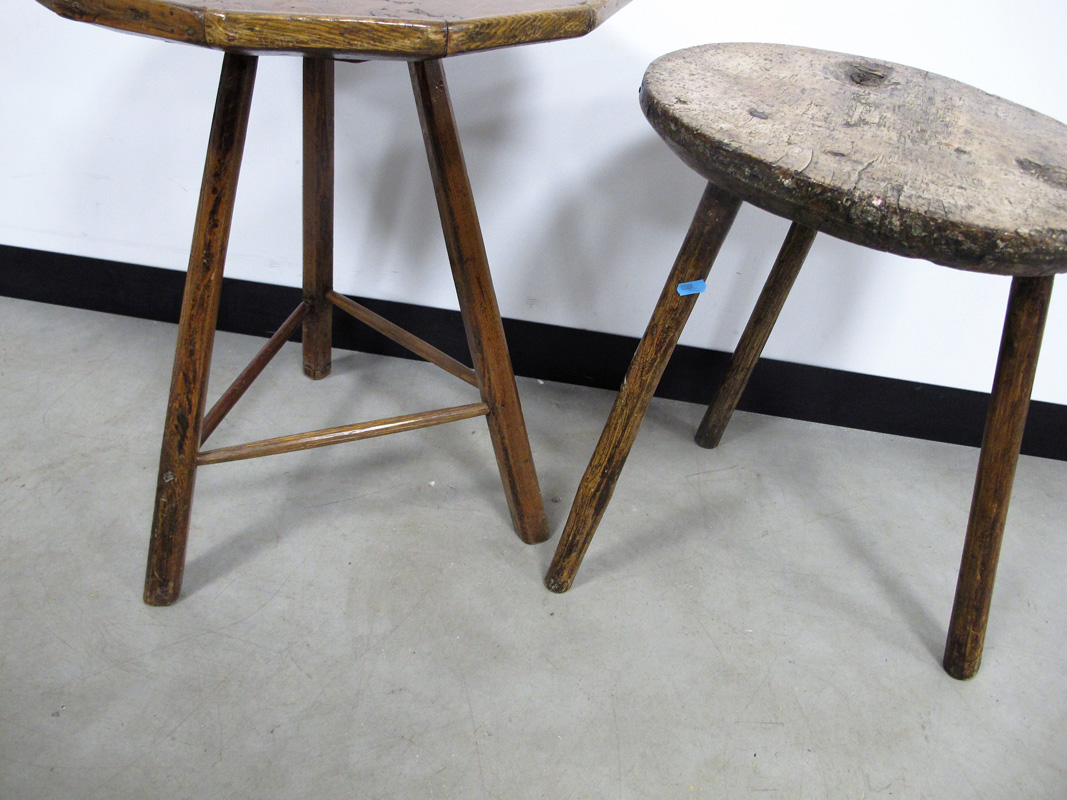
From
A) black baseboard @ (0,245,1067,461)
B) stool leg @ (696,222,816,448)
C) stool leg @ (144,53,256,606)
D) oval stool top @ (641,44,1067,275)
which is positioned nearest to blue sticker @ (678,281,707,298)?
oval stool top @ (641,44,1067,275)

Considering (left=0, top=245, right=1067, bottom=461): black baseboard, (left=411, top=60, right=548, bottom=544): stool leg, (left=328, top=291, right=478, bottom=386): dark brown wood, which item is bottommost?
(left=0, top=245, right=1067, bottom=461): black baseboard

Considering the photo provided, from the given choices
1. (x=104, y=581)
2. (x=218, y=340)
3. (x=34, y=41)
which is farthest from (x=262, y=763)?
(x=34, y=41)

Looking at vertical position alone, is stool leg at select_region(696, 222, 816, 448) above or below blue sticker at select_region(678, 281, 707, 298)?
below

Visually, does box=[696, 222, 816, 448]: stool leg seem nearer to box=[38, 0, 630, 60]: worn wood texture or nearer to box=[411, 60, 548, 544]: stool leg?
box=[411, 60, 548, 544]: stool leg

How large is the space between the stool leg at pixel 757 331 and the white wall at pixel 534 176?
20 cm

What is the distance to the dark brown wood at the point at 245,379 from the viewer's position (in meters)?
1.23

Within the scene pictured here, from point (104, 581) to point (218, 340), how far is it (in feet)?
2.37

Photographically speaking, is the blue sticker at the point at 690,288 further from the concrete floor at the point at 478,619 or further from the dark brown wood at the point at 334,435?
the concrete floor at the point at 478,619

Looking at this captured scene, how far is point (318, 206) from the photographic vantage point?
146 cm

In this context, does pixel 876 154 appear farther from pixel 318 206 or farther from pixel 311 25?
pixel 318 206

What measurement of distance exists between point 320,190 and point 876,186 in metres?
0.97

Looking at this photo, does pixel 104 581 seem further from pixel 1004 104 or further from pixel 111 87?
pixel 1004 104

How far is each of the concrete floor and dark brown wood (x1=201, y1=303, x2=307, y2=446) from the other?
18 cm

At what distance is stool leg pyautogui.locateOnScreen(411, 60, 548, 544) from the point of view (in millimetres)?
1101
